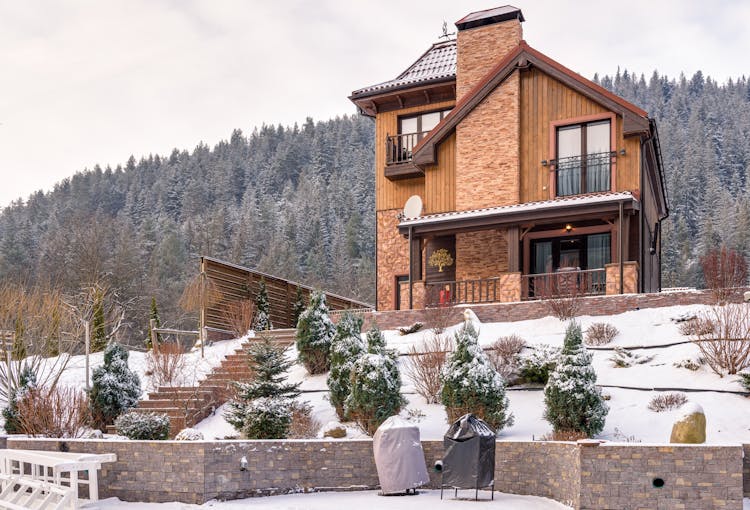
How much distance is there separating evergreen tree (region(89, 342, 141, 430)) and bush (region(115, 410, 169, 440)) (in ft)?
9.51

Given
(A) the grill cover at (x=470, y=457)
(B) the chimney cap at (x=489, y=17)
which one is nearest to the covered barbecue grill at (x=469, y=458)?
(A) the grill cover at (x=470, y=457)

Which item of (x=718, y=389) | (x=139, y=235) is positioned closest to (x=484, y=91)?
(x=718, y=389)

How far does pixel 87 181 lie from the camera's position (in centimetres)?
8319

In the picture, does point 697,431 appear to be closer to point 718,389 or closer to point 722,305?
point 718,389

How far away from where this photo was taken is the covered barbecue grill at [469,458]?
11.0 m

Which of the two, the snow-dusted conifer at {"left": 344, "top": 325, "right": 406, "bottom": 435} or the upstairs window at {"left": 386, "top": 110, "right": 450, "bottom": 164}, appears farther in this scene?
the upstairs window at {"left": 386, "top": 110, "right": 450, "bottom": 164}

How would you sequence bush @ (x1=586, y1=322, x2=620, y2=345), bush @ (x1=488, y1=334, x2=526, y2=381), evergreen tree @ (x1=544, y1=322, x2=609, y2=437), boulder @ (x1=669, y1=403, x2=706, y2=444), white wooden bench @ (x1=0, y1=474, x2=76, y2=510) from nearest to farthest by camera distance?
boulder @ (x1=669, y1=403, x2=706, y2=444), white wooden bench @ (x1=0, y1=474, x2=76, y2=510), evergreen tree @ (x1=544, y1=322, x2=609, y2=437), bush @ (x1=488, y1=334, x2=526, y2=381), bush @ (x1=586, y1=322, x2=620, y2=345)

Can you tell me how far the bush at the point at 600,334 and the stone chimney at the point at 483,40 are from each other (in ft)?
32.3

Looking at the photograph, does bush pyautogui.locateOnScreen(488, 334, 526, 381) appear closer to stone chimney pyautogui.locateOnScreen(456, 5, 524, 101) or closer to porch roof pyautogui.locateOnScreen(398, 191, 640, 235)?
porch roof pyautogui.locateOnScreen(398, 191, 640, 235)

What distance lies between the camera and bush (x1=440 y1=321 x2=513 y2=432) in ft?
42.2

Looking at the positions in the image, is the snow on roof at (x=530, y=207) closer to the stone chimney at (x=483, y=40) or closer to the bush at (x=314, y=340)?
the stone chimney at (x=483, y=40)

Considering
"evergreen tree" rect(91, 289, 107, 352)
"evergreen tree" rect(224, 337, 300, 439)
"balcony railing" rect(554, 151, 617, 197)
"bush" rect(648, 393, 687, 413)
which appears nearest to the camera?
"bush" rect(648, 393, 687, 413)

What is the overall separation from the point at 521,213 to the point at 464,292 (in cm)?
295

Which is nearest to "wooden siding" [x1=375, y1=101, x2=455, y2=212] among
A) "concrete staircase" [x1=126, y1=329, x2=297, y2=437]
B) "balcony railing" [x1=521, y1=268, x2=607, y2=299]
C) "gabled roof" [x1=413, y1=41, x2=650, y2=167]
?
"gabled roof" [x1=413, y1=41, x2=650, y2=167]
